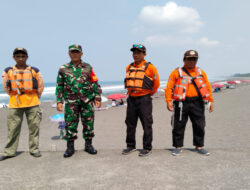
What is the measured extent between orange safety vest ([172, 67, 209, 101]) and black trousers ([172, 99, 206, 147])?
0.51 ft

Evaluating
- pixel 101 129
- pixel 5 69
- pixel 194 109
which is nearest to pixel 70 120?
pixel 5 69

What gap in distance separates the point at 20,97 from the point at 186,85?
132 inches

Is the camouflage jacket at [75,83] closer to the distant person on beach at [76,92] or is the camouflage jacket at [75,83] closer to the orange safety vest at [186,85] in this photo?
the distant person on beach at [76,92]

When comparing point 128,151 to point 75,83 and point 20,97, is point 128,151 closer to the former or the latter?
point 75,83

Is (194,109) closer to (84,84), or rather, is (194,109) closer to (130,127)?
(130,127)

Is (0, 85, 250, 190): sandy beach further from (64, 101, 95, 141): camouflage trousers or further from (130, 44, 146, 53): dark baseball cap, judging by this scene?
(130, 44, 146, 53): dark baseball cap

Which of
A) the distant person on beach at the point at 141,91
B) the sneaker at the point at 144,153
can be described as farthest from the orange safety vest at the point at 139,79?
the sneaker at the point at 144,153

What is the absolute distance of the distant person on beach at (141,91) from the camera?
3518 millimetres

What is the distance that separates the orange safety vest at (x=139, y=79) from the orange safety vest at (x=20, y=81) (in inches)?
78.7

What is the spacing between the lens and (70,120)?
3.50 metres

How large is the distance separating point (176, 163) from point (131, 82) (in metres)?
1.75

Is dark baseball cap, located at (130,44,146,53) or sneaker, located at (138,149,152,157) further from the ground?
dark baseball cap, located at (130,44,146,53)

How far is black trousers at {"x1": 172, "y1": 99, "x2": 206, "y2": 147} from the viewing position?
357 cm

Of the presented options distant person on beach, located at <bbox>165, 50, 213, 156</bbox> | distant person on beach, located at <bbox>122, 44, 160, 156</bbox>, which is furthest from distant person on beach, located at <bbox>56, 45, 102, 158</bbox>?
distant person on beach, located at <bbox>165, 50, 213, 156</bbox>
